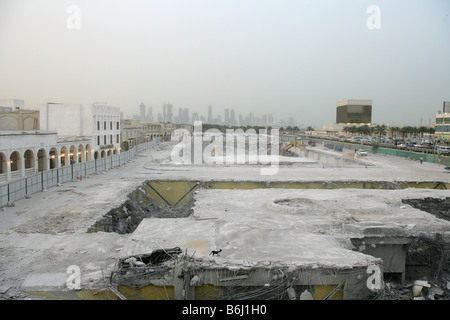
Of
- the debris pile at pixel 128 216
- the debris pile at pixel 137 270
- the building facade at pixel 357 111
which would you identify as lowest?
the debris pile at pixel 128 216

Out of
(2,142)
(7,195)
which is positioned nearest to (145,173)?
(2,142)

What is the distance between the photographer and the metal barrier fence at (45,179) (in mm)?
16547

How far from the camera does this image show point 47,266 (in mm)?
9422

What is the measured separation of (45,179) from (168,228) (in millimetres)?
12014

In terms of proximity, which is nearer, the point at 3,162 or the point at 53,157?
the point at 3,162

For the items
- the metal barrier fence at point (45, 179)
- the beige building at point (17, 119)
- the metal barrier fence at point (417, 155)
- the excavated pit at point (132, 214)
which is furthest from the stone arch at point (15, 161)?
the metal barrier fence at point (417, 155)

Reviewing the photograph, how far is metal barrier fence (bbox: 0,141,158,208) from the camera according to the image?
54.3 ft

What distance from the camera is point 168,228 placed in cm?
1148

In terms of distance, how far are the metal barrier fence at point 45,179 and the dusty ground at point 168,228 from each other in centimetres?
54

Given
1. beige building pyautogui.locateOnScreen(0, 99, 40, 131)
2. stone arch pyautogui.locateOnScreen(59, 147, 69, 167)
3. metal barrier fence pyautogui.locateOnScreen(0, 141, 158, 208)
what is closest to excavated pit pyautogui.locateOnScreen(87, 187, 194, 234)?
metal barrier fence pyautogui.locateOnScreen(0, 141, 158, 208)

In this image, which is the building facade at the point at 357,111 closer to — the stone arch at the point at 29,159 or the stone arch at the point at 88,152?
the stone arch at the point at 88,152

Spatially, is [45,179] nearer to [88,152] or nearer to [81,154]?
[81,154]

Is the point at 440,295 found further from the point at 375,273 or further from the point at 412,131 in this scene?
the point at 412,131

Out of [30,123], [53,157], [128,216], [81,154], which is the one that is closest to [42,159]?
[53,157]
